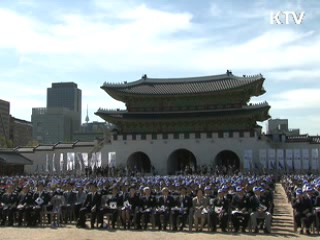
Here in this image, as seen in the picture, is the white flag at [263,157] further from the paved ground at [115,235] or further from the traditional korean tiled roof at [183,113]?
the paved ground at [115,235]

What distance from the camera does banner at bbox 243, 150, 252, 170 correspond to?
40.8 meters

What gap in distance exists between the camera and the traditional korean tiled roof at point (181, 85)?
46.0 m

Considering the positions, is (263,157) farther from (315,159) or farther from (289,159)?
(315,159)

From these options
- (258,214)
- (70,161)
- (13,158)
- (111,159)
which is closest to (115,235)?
(258,214)

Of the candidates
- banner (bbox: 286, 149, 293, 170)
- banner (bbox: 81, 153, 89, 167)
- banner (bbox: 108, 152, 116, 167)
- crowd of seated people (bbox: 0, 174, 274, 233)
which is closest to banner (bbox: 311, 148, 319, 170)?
banner (bbox: 286, 149, 293, 170)

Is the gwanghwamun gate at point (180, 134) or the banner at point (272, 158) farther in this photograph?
the gwanghwamun gate at point (180, 134)

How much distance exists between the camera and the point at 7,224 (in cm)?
1719

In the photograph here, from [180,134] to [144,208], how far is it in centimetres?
2987

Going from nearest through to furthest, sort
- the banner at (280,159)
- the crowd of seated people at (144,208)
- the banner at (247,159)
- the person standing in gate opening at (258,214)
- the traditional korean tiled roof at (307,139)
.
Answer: the person standing in gate opening at (258,214) < the crowd of seated people at (144,208) < the banner at (280,159) < the banner at (247,159) < the traditional korean tiled roof at (307,139)

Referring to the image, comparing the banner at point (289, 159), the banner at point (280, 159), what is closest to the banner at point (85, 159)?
the banner at point (280, 159)

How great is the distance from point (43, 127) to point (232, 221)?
12128 centimetres

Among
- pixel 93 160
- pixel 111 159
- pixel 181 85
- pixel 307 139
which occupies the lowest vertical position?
pixel 93 160

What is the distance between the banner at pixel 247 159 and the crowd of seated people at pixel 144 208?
2340 cm

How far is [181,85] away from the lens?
49.1 m
